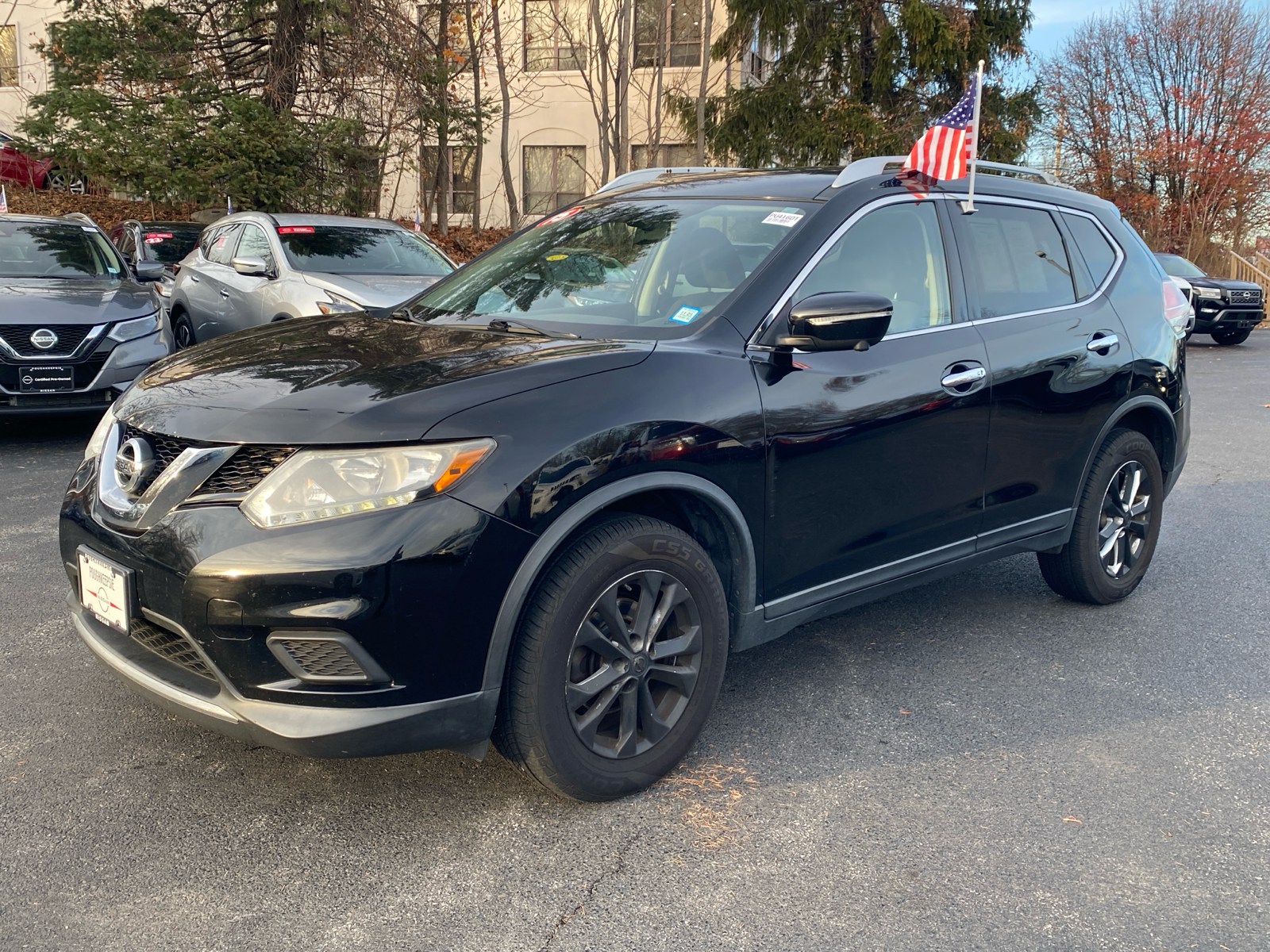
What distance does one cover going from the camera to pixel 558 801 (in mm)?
3070

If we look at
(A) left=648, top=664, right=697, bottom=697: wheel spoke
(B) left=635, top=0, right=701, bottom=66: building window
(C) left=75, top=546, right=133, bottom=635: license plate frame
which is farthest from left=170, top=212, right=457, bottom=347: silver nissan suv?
(B) left=635, top=0, right=701, bottom=66: building window

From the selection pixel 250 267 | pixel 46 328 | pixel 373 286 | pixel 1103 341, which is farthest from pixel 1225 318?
pixel 46 328

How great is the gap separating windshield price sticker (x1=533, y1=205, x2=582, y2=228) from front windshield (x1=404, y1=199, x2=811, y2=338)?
0.02m

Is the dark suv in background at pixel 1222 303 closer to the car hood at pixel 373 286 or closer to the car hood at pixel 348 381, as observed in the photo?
the car hood at pixel 373 286

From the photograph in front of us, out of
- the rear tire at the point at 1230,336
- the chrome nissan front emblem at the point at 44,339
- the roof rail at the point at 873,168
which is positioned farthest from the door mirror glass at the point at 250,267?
the rear tire at the point at 1230,336

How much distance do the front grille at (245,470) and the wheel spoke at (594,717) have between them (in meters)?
1.02

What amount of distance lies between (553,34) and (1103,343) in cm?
2274

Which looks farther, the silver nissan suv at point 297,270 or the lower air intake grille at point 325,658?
the silver nissan suv at point 297,270

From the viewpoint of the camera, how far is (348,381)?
2.88 meters

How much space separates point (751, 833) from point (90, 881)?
1654 millimetres

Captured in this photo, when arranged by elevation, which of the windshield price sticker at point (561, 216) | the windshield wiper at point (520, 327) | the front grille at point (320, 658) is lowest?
the front grille at point (320, 658)

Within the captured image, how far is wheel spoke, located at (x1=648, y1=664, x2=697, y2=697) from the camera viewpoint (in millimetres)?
3061

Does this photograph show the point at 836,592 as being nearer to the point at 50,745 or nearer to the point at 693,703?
the point at 693,703

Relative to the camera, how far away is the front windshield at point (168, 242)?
48.6 feet
